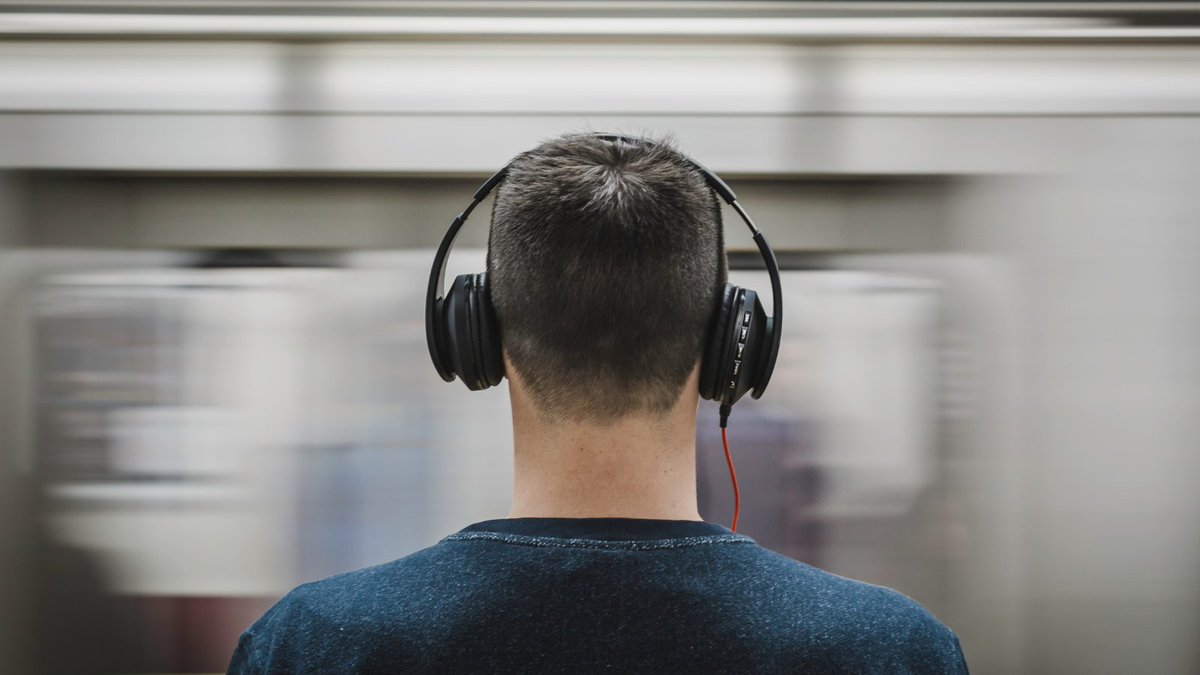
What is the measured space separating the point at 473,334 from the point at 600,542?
349 mm

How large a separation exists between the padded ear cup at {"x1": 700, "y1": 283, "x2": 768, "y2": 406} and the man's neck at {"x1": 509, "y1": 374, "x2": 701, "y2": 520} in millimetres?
133

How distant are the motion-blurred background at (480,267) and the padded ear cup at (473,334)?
0.82 metres

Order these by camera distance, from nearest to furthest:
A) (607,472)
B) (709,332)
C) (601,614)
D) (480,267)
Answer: (601,614)
(607,472)
(709,332)
(480,267)

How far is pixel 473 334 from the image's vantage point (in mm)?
A: 970

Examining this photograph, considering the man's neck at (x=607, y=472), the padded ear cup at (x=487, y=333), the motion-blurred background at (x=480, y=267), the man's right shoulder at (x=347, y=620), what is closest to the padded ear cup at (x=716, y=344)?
the man's neck at (x=607, y=472)

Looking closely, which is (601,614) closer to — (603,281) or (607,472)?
(607,472)

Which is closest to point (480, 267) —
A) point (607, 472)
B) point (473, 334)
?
point (473, 334)

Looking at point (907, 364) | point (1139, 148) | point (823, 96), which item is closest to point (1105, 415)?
point (907, 364)

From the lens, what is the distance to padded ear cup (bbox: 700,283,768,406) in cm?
91

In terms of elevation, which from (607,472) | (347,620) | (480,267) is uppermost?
(480,267)

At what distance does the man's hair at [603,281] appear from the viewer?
790mm

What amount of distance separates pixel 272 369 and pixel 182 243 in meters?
0.37

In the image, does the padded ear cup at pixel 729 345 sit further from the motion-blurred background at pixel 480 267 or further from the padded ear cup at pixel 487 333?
the motion-blurred background at pixel 480 267

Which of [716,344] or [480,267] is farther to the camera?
[480,267]
